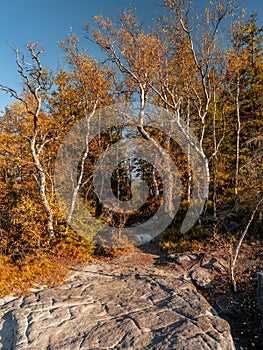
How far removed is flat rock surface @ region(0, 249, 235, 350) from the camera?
3.93m

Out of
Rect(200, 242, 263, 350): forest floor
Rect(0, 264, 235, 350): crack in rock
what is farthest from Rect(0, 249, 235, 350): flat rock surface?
Rect(200, 242, 263, 350): forest floor

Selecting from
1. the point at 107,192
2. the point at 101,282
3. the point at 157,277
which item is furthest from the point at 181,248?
the point at 107,192

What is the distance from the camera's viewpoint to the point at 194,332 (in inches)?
159

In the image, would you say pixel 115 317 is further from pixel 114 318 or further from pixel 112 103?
pixel 112 103

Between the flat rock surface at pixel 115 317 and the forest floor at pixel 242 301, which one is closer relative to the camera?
the flat rock surface at pixel 115 317

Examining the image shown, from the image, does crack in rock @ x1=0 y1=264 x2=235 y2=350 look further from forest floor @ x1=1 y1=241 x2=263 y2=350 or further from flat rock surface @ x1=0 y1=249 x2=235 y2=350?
forest floor @ x1=1 y1=241 x2=263 y2=350

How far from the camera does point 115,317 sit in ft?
15.5

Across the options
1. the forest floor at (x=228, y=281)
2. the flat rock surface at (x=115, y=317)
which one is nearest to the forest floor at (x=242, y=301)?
the forest floor at (x=228, y=281)

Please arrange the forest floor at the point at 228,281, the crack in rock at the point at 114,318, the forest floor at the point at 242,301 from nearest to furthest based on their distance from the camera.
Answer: the crack in rock at the point at 114,318
the forest floor at the point at 242,301
the forest floor at the point at 228,281

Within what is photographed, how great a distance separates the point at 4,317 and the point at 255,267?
696 centimetres

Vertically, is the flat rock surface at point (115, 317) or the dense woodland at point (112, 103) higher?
the dense woodland at point (112, 103)

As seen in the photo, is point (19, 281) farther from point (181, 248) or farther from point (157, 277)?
point (181, 248)

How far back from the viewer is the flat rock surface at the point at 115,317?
3.93 m

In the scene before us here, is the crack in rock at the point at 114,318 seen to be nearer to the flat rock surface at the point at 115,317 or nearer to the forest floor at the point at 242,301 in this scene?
the flat rock surface at the point at 115,317
